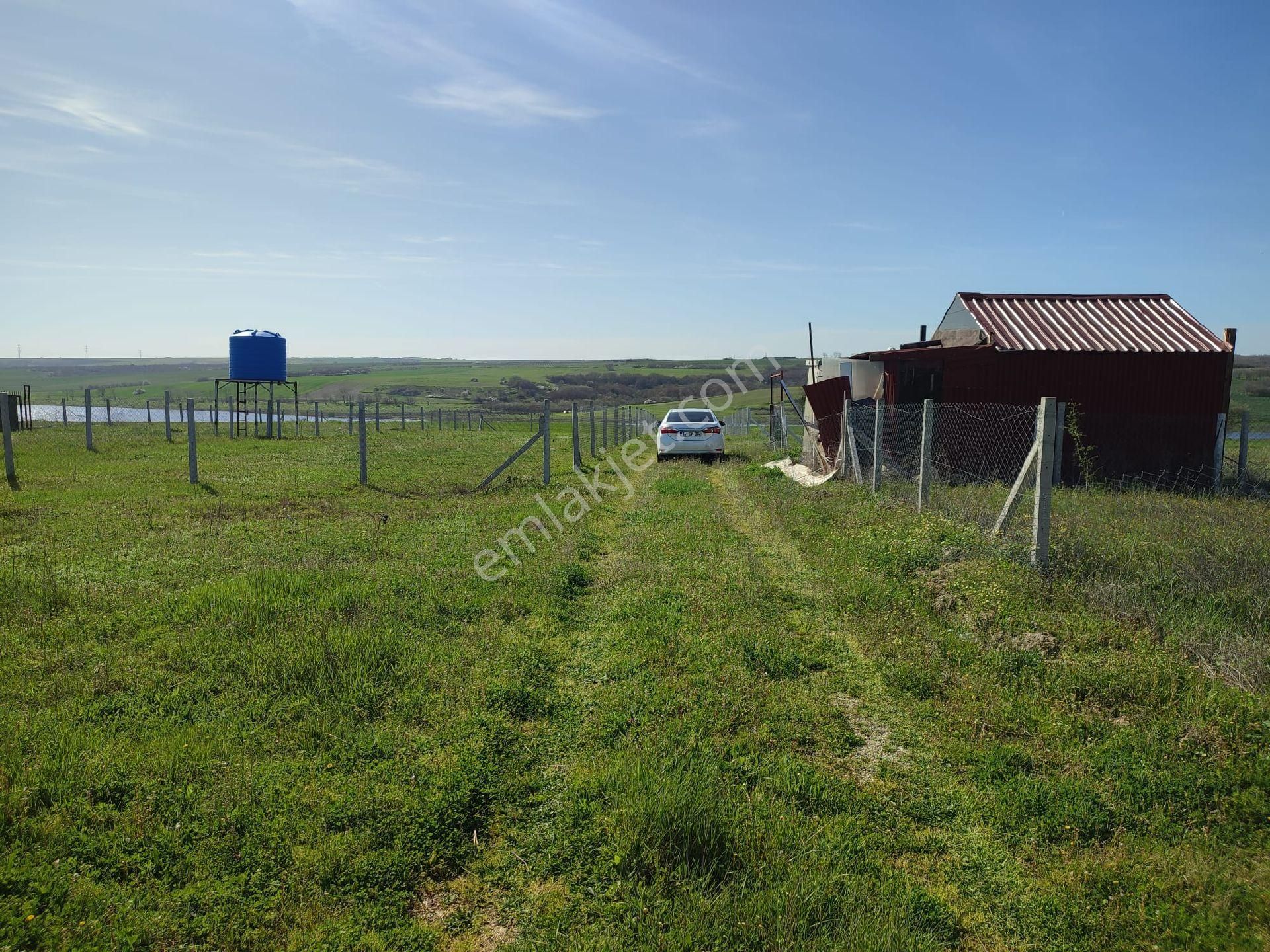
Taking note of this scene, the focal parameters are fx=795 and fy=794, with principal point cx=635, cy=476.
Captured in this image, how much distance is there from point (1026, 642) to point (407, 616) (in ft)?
15.4

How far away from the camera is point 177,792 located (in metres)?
3.75

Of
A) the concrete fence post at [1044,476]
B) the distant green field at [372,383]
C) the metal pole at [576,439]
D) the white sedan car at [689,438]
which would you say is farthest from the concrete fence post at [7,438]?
the distant green field at [372,383]

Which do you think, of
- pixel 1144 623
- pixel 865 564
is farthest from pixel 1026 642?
pixel 865 564

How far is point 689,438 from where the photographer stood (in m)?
20.6

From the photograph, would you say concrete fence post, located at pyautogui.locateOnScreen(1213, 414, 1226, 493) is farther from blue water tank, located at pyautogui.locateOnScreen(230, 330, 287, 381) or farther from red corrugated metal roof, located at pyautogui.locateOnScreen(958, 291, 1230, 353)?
blue water tank, located at pyautogui.locateOnScreen(230, 330, 287, 381)

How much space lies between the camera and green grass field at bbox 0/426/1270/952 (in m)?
3.08

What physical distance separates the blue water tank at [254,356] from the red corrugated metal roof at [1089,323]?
105ft

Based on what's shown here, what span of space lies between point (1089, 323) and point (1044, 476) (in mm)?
11587

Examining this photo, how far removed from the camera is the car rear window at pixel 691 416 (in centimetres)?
2120

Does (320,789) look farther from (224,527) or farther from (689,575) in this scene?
(224,527)

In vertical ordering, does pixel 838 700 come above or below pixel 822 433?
below

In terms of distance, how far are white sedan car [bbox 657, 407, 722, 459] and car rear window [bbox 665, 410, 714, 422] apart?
4.1 inches

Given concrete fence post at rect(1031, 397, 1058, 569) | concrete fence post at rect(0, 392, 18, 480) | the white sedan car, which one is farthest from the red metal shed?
concrete fence post at rect(0, 392, 18, 480)

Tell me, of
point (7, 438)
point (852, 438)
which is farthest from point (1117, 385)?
point (7, 438)
